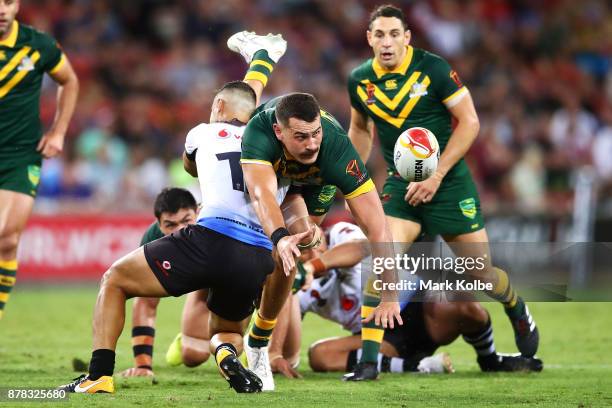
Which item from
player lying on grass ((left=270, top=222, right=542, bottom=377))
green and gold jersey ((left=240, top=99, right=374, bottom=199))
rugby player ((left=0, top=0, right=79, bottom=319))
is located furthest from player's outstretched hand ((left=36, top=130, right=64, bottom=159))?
green and gold jersey ((left=240, top=99, right=374, bottom=199))

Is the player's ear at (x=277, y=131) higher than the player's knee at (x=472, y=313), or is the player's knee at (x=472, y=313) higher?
the player's ear at (x=277, y=131)

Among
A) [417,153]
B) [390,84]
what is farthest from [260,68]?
[417,153]

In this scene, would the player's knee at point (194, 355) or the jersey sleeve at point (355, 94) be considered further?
the jersey sleeve at point (355, 94)

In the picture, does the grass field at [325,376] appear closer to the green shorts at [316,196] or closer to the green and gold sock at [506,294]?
the green and gold sock at [506,294]

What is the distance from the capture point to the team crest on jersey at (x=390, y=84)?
802 cm

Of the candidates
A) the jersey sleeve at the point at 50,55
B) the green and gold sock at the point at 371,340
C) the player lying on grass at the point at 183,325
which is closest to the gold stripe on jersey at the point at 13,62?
the jersey sleeve at the point at 50,55

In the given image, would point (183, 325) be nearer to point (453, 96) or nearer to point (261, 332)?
point (261, 332)

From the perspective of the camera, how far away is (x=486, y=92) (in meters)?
17.5

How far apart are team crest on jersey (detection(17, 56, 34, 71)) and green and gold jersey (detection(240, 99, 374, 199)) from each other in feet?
9.28

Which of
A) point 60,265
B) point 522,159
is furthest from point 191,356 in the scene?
point 522,159

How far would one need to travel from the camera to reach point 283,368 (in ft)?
24.9

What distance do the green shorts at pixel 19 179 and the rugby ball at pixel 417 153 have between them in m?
2.89

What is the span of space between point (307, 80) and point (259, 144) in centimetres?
1086

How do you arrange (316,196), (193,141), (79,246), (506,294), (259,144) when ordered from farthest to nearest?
(79,246), (506,294), (316,196), (193,141), (259,144)
